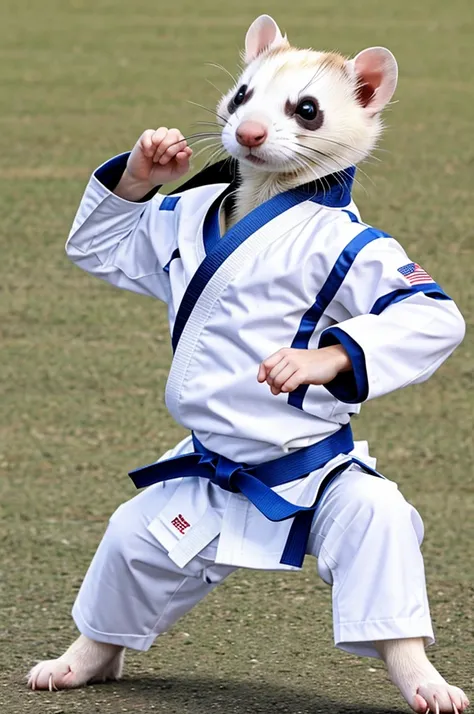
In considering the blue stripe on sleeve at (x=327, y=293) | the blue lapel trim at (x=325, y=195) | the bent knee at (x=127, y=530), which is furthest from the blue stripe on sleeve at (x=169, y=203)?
the bent knee at (x=127, y=530)

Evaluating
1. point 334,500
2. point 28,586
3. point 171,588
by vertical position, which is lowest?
point 28,586

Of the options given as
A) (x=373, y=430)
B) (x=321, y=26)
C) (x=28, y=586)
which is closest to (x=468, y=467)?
(x=373, y=430)

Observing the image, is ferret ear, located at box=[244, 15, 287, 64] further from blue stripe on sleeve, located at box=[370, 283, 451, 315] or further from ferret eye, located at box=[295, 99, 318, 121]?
blue stripe on sleeve, located at box=[370, 283, 451, 315]

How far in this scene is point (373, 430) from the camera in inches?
136

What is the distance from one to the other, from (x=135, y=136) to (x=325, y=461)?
4170mm

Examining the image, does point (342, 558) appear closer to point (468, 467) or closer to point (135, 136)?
point (468, 467)

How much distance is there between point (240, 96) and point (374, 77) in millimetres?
185

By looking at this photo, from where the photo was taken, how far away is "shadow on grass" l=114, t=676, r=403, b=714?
2.12 metres

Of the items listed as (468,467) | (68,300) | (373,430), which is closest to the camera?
(468,467)

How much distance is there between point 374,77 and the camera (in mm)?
2094

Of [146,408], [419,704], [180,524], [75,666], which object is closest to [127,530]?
[180,524]

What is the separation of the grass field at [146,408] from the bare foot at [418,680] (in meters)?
0.18

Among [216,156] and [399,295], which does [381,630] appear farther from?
[216,156]

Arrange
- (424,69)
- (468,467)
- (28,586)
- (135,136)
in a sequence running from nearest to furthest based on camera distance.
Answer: (28,586), (468,467), (135,136), (424,69)
